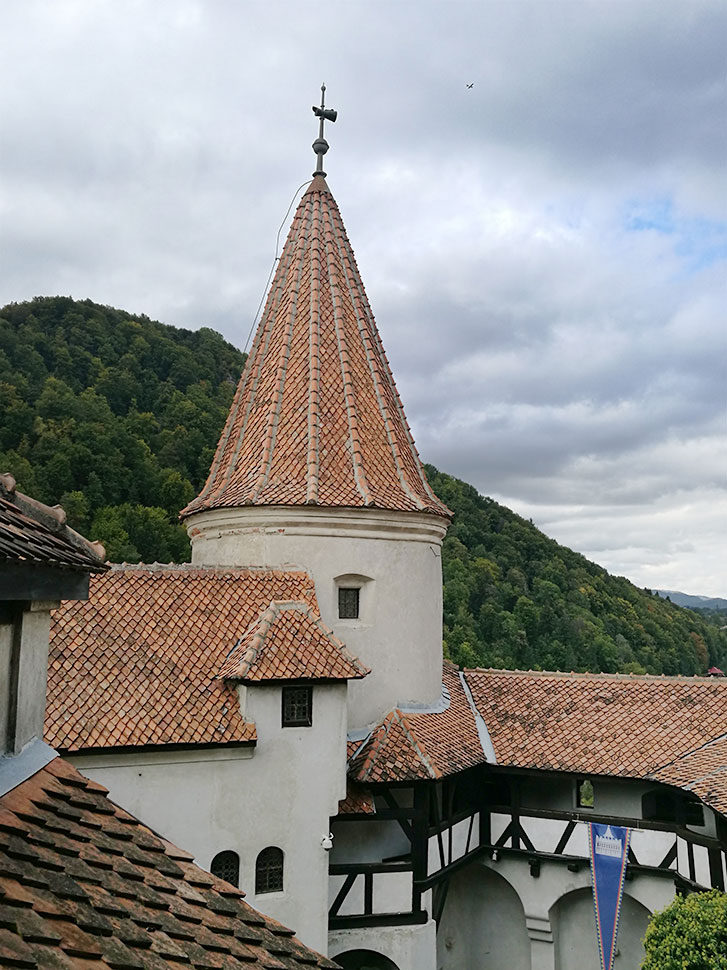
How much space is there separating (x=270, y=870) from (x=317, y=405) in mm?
8001

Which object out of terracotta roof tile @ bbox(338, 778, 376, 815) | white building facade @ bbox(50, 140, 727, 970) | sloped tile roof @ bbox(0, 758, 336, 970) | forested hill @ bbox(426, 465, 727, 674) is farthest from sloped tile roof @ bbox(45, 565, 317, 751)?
forested hill @ bbox(426, 465, 727, 674)

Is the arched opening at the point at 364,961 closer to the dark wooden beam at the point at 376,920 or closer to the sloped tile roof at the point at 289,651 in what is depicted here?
the dark wooden beam at the point at 376,920

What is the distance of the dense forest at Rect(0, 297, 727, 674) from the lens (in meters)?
40.2

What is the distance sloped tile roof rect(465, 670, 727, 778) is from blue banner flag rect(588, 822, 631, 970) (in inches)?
44.6

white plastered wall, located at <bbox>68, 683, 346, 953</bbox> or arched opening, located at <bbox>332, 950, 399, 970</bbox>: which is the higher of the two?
white plastered wall, located at <bbox>68, 683, 346, 953</bbox>

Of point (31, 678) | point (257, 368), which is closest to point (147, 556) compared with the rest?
point (257, 368)

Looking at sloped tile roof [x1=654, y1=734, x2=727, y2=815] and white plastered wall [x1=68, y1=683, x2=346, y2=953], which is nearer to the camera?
white plastered wall [x1=68, y1=683, x2=346, y2=953]

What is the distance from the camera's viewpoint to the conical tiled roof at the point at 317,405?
15578 millimetres

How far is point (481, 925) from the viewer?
17.3m

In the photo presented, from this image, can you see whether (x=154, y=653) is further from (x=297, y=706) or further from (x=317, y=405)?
(x=317, y=405)

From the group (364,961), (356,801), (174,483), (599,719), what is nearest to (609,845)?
(599,719)

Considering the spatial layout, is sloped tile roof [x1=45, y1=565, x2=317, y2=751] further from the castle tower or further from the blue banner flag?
the blue banner flag

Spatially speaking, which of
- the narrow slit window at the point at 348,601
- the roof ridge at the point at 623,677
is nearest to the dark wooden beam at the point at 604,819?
the roof ridge at the point at 623,677

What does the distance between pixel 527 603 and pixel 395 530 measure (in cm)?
3715
